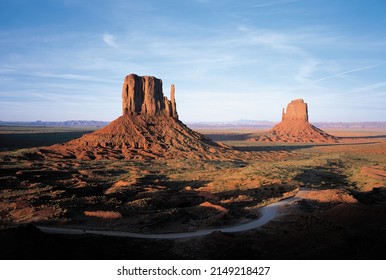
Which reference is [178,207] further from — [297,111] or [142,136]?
[297,111]

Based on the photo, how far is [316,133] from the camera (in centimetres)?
14650

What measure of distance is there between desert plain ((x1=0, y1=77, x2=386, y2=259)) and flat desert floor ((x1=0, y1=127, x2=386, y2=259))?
8cm

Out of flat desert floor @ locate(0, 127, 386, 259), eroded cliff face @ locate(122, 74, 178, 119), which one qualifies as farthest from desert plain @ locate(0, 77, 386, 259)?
eroded cliff face @ locate(122, 74, 178, 119)

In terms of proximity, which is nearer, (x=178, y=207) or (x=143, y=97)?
(x=178, y=207)

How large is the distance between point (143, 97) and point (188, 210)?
63.6 metres

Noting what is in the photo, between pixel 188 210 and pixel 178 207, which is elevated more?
pixel 188 210

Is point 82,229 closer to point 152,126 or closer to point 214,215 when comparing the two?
point 214,215

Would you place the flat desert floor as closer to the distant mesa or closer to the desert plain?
the desert plain

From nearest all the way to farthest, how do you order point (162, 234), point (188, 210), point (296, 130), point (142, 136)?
1. point (162, 234)
2. point (188, 210)
3. point (142, 136)
4. point (296, 130)

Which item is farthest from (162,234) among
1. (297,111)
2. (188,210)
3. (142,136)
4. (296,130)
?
(297,111)

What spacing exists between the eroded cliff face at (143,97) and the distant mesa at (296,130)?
216 ft

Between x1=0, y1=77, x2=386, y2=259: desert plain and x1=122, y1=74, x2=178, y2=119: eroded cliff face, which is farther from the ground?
x1=122, y1=74, x2=178, y2=119: eroded cliff face

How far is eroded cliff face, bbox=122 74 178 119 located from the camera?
8844 cm

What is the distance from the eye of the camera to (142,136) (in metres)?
80.5
